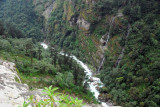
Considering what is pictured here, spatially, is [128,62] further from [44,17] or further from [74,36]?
[44,17]

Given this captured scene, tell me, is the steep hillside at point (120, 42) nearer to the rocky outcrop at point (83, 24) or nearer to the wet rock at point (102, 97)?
the rocky outcrop at point (83, 24)

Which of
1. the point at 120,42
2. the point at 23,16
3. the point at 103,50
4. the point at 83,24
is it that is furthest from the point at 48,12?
the point at 120,42

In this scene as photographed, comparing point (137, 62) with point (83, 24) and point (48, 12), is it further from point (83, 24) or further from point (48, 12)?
point (48, 12)

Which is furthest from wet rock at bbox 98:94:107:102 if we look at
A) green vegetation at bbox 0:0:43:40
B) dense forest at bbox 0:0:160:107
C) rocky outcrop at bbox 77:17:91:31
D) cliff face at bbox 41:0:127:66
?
green vegetation at bbox 0:0:43:40

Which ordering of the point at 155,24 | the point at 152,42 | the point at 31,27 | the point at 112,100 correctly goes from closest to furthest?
the point at 112,100, the point at 152,42, the point at 155,24, the point at 31,27

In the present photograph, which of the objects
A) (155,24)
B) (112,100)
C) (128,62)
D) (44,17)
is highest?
(44,17)

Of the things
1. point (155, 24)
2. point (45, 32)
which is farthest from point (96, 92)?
point (45, 32)

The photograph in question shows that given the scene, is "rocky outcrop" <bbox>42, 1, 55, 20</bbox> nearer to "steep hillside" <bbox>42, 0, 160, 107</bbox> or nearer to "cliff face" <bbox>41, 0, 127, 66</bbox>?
"cliff face" <bbox>41, 0, 127, 66</bbox>

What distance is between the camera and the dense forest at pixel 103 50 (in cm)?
1930

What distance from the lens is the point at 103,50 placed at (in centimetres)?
3206

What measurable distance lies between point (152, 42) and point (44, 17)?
50.1 meters

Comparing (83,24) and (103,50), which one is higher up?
(83,24)

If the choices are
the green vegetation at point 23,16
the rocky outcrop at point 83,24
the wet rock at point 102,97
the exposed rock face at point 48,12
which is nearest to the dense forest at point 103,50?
the rocky outcrop at point 83,24

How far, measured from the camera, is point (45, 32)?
56531 mm
